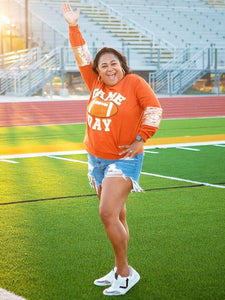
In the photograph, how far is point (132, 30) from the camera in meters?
36.0

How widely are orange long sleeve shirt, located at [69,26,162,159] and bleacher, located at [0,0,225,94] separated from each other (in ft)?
78.2

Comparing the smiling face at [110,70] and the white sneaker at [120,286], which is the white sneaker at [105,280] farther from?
the smiling face at [110,70]

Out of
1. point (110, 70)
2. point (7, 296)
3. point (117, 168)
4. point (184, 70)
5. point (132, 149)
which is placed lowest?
point (184, 70)

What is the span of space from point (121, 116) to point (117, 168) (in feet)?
1.19

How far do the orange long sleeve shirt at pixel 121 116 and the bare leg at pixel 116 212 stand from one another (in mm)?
208

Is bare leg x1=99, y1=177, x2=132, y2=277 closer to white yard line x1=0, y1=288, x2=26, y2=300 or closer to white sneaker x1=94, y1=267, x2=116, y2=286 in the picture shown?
white sneaker x1=94, y1=267, x2=116, y2=286

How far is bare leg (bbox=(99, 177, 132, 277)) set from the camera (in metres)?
4.12

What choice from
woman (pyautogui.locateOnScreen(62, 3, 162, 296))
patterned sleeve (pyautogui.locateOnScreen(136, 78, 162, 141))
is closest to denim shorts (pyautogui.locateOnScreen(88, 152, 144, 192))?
woman (pyautogui.locateOnScreen(62, 3, 162, 296))

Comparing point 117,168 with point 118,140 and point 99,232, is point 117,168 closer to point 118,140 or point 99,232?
point 118,140

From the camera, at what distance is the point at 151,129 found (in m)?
4.25

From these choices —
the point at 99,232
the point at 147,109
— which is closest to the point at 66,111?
the point at 99,232

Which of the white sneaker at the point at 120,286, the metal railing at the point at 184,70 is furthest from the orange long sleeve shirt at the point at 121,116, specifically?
the metal railing at the point at 184,70

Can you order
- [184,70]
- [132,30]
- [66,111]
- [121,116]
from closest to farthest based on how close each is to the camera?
1. [121,116]
2. [66,111]
3. [184,70]
4. [132,30]

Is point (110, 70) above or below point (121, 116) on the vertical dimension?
above
